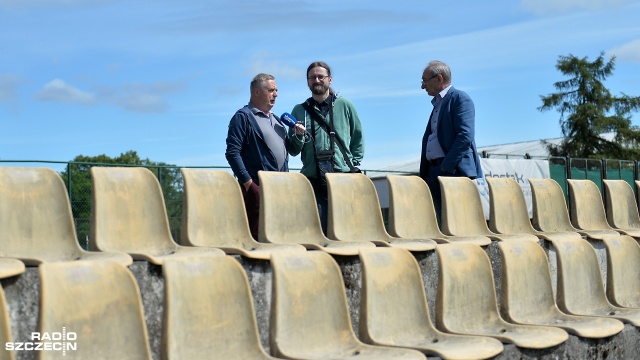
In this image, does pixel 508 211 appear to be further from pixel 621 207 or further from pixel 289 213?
pixel 289 213

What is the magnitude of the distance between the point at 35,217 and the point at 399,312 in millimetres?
1354

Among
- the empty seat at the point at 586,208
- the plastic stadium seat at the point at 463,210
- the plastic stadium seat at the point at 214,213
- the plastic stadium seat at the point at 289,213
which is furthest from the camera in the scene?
the empty seat at the point at 586,208

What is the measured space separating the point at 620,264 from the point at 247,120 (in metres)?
1.87

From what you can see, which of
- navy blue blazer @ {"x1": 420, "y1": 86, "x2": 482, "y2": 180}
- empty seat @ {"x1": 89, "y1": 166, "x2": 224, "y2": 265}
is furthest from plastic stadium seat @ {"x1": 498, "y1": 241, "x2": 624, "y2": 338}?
Result: empty seat @ {"x1": 89, "y1": 166, "x2": 224, "y2": 265}

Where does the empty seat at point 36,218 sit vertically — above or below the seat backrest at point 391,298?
above

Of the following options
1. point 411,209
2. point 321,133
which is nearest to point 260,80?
point 321,133

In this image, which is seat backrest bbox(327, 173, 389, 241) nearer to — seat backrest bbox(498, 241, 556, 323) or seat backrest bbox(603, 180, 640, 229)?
seat backrest bbox(498, 241, 556, 323)

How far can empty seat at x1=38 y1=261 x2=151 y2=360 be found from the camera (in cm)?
203

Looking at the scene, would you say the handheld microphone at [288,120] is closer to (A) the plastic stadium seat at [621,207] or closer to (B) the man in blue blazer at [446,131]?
(B) the man in blue blazer at [446,131]

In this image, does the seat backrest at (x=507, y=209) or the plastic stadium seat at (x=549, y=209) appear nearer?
the seat backrest at (x=507, y=209)

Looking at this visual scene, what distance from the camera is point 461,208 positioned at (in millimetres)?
4633

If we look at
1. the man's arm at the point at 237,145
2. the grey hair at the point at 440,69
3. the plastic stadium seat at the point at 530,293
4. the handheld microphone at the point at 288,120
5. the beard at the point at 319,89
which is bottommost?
the plastic stadium seat at the point at 530,293

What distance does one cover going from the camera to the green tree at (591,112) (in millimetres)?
36750

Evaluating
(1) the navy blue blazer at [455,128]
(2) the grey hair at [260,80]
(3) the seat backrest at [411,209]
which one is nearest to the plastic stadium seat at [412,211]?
(3) the seat backrest at [411,209]
